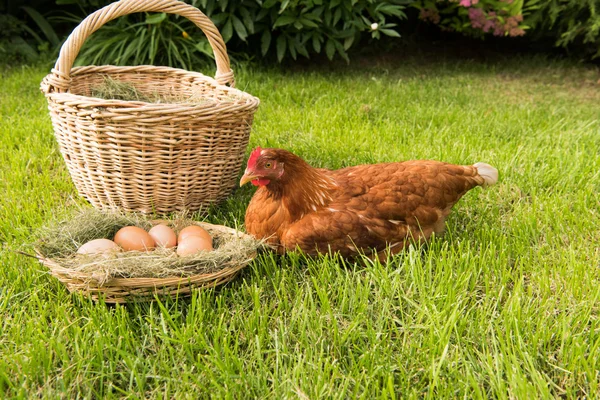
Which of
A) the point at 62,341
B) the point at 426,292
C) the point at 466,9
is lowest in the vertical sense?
the point at 62,341

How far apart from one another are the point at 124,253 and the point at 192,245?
0.26 meters

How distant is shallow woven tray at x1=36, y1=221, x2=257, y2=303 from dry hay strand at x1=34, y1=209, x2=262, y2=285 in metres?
0.03

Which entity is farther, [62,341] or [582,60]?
[582,60]

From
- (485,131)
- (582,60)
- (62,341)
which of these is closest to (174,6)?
(62,341)

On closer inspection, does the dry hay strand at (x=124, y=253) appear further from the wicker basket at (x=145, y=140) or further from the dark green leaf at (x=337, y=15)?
the dark green leaf at (x=337, y=15)

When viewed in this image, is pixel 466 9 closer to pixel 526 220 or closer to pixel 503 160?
pixel 503 160

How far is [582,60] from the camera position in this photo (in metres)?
6.01

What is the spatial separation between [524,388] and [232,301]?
1057mm

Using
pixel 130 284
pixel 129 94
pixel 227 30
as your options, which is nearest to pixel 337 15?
pixel 227 30

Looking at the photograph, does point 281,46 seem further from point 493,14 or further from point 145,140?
point 145,140

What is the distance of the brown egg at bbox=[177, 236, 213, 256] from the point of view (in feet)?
6.65

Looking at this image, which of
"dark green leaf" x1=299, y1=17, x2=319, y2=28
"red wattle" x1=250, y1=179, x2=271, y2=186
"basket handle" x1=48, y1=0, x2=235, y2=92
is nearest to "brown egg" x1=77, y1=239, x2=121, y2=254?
"red wattle" x1=250, y1=179, x2=271, y2=186

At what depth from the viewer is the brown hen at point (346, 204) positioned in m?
2.09

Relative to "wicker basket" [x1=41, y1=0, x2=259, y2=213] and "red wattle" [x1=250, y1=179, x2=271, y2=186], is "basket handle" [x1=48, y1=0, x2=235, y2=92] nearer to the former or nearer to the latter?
"wicker basket" [x1=41, y1=0, x2=259, y2=213]
